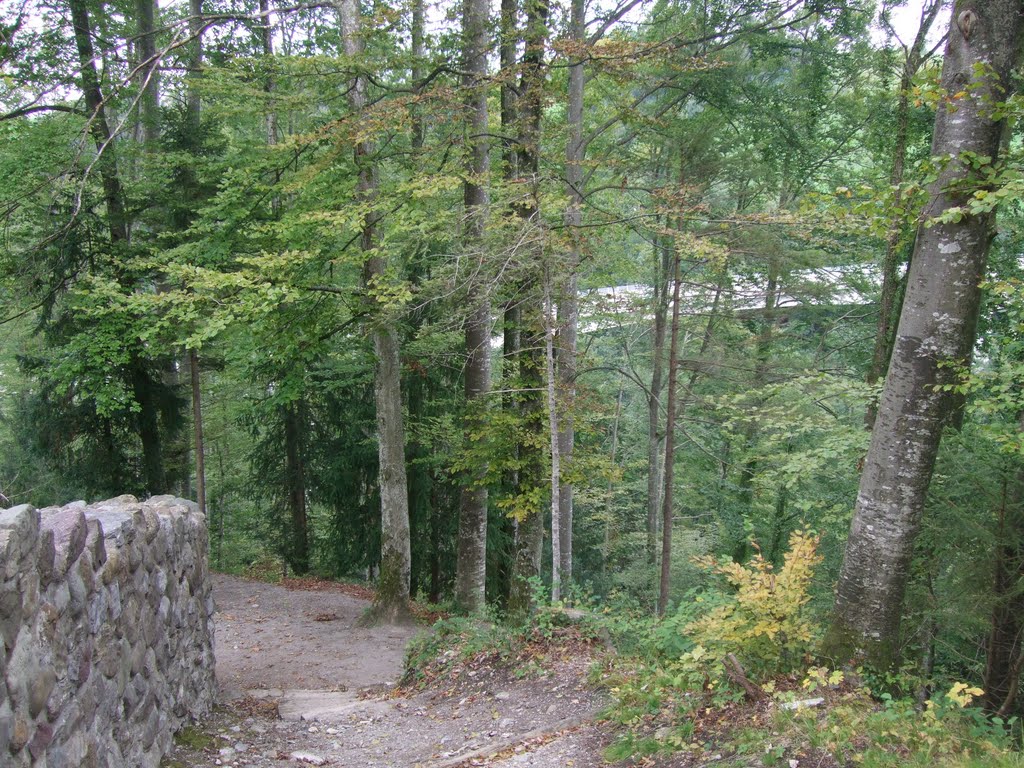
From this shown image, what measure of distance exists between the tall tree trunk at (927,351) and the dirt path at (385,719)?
213 centimetres

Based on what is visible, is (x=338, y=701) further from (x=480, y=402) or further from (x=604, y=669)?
(x=480, y=402)

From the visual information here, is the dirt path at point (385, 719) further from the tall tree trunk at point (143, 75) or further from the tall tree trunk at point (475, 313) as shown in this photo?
the tall tree trunk at point (143, 75)

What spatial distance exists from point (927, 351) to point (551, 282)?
4086 millimetres

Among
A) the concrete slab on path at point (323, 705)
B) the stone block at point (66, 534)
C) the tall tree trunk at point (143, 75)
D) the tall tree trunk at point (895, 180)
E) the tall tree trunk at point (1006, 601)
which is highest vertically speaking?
the tall tree trunk at point (143, 75)

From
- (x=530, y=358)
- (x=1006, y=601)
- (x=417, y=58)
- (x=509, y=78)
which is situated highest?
(x=417, y=58)

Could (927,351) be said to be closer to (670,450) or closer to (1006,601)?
(1006,601)

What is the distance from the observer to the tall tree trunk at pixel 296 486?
16.6 meters

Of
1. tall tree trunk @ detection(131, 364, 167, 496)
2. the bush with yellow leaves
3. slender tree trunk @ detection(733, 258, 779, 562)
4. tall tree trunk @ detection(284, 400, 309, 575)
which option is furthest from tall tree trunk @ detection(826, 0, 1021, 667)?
tall tree trunk @ detection(131, 364, 167, 496)

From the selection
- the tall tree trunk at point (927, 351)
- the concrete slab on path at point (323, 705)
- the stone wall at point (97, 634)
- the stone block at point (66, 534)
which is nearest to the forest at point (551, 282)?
the tall tree trunk at point (927, 351)

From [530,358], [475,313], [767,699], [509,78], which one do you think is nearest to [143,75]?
[509,78]

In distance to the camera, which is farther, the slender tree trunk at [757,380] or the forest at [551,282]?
the slender tree trunk at [757,380]

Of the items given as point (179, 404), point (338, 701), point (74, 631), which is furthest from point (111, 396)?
point (74, 631)

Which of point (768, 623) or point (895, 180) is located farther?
point (895, 180)

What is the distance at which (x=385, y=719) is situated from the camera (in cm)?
618
